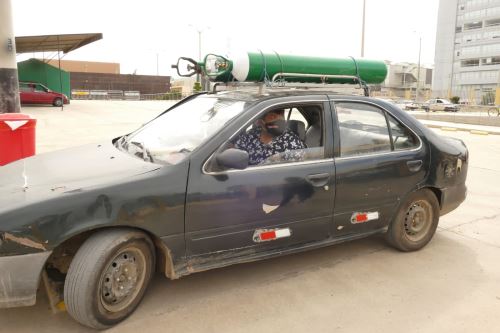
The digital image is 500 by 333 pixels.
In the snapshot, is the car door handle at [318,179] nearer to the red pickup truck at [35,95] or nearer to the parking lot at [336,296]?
the parking lot at [336,296]

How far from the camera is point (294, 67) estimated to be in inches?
165

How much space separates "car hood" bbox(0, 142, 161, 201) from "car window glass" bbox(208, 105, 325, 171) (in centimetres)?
75

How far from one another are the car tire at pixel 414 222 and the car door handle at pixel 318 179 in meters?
1.02

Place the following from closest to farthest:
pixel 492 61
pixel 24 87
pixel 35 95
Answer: pixel 24 87 < pixel 35 95 < pixel 492 61

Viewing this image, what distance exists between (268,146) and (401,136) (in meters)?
1.44

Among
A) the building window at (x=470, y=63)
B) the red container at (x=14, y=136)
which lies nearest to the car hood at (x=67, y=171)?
the red container at (x=14, y=136)

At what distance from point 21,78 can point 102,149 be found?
30.3 meters

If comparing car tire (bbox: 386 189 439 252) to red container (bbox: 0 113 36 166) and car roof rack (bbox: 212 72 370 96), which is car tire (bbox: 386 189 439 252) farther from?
red container (bbox: 0 113 36 166)

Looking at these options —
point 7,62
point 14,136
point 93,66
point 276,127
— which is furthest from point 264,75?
point 93,66

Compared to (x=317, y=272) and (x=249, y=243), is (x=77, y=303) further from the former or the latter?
(x=317, y=272)

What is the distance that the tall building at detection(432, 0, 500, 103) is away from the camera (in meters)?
76.8

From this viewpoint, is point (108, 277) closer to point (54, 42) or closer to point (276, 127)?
point (276, 127)

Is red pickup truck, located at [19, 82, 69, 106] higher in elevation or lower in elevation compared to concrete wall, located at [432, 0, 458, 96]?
lower

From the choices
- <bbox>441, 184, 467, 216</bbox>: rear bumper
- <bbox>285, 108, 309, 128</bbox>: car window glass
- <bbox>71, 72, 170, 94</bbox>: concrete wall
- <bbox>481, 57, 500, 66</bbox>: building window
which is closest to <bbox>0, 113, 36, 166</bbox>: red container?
<bbox>285, 108, 309, 128</bbox>: car window glass
